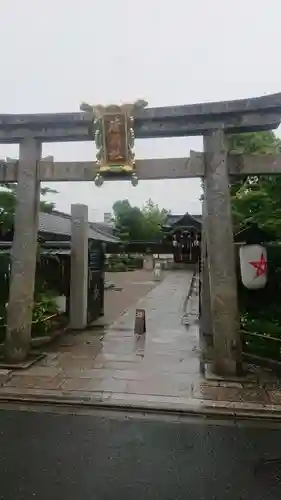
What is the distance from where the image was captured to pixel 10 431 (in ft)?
21.0

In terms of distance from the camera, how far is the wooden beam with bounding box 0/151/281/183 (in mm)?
9523

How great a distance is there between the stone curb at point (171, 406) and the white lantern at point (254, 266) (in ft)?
11.5

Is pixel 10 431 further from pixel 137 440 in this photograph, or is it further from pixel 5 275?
pixel 5 275

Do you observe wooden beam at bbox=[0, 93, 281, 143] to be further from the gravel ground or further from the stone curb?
the gravel ground

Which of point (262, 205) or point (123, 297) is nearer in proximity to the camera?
point (262, 205)

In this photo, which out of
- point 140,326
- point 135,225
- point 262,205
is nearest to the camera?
point 262,205

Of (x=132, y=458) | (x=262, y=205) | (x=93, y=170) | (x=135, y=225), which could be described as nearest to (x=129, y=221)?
(x=135, y=225)

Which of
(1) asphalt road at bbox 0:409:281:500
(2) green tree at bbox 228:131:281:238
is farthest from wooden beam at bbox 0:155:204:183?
(1) asphalt road at bbox 0:409:281:500

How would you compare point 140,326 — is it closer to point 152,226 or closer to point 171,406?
point 171,406

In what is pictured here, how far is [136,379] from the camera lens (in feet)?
28.9

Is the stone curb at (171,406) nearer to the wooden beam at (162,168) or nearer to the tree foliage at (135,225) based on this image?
the wooden beam at (162,168)

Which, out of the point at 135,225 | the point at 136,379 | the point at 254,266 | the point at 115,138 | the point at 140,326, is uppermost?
the point at 135,225

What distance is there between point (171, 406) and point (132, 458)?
5.97ft

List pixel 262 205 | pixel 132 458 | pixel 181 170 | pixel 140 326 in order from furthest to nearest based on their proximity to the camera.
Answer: pixel 140 326 < pixel 262 205 < pixel 181 170 < pixel 132 458
